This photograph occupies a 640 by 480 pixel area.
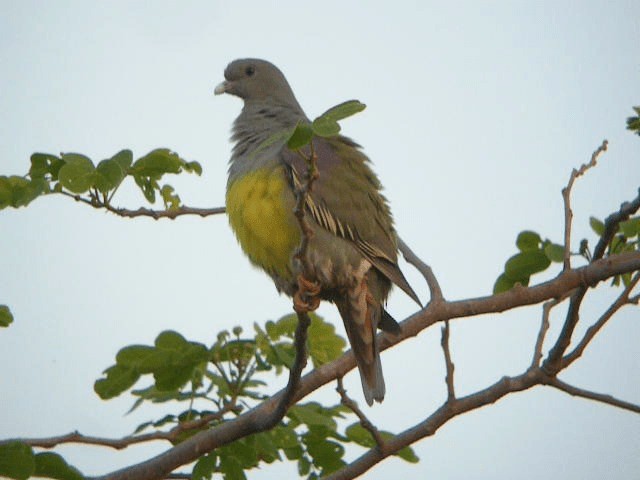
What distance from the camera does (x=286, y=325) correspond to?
149 inches

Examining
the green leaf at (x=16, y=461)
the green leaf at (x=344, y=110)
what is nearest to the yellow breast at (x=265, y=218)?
the green leaf at (x=16, y=461)

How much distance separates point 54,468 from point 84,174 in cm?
112

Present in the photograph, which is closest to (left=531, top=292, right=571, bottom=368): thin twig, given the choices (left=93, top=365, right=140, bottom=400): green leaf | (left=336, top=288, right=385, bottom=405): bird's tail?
(left=336, top=288, right=385, bottom=405): bird's tail

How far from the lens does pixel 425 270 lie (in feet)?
14.4

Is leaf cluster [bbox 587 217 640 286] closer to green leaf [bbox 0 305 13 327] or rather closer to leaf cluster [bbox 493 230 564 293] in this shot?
leaf cluster [bbox 493 230 564 293]

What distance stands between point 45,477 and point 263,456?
0.90 m

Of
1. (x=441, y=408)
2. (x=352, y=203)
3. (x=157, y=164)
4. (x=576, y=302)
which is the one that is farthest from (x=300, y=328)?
(x=352, y=203)

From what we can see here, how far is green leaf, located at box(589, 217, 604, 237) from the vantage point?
404 cm

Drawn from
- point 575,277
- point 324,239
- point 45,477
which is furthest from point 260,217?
point 45,477

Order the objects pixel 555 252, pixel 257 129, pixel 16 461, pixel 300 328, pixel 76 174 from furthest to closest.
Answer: pixel 257 129, pixel 555 252, pixel 76 174, pixel 300 328, pixel 16 461

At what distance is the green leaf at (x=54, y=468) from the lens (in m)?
2.96

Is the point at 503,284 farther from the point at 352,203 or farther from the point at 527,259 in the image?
the point at 352,203

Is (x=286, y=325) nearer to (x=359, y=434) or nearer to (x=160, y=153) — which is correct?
(x=359, y=434)

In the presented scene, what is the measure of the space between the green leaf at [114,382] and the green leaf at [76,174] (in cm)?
68
